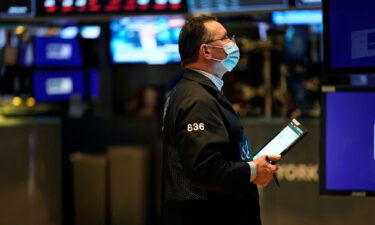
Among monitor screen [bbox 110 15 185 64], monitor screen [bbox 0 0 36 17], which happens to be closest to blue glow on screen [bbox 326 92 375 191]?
monitor screen [bbox 0 0 36 17]

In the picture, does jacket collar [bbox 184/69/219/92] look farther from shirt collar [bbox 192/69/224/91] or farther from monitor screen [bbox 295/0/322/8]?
monitor screen [bbox 295/0/322/8]

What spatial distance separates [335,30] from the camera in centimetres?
315

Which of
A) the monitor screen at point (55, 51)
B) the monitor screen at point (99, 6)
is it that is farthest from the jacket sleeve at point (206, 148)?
the monitor screen at point (55, 51)

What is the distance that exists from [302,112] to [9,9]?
3.30 m

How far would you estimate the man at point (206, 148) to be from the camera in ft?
8.24

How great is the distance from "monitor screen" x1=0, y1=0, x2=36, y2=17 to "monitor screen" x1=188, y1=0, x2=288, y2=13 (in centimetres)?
120

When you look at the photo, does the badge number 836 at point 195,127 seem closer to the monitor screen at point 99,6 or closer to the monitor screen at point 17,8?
the monitor screen at point 99,6

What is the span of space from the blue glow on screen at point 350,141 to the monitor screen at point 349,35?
156 millimetres

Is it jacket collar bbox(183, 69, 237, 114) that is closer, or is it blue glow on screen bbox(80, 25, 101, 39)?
jacket collar bbox(183, 69, 237, 114)

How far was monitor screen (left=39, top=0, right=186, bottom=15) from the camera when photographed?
4637 millimetres

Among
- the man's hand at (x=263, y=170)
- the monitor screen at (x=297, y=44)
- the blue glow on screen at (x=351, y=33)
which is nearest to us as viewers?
the man's hand at (x=263, y=170)

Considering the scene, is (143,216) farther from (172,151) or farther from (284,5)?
(172,151)

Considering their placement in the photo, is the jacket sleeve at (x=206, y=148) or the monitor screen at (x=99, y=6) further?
the monitor screen at (x=99, y=6)

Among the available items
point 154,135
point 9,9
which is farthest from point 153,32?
point 9,9
